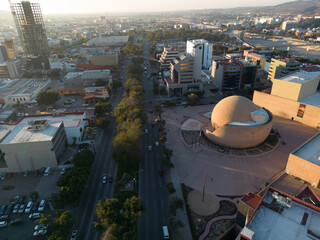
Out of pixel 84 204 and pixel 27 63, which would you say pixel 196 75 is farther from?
pixel 27 63

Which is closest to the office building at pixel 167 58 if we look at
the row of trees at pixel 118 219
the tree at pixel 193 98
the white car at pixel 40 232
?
the tree at pixel 193 98

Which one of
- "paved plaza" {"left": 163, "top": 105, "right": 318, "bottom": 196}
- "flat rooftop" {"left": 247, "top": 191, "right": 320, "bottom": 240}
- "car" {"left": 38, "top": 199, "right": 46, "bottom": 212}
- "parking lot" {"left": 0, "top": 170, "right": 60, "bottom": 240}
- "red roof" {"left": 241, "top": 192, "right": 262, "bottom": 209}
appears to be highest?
"flat rooftop" {"left": 247, "top": 191, "right": 320, "bottom": 240}

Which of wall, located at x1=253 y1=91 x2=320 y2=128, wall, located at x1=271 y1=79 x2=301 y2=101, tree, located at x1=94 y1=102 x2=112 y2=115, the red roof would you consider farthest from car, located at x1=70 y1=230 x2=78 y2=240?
wall, located at x1=271 y1=79 x2=301 y2=101

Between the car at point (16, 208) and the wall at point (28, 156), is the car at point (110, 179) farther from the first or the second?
the car at point (16, 208)

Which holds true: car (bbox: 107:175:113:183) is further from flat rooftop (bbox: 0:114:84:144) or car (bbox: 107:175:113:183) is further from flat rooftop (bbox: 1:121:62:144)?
flat rooftop (bbox: 0:114:84:144)

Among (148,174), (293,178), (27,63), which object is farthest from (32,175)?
(27,63)

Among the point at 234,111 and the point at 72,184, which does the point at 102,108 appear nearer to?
the point at 72,184
